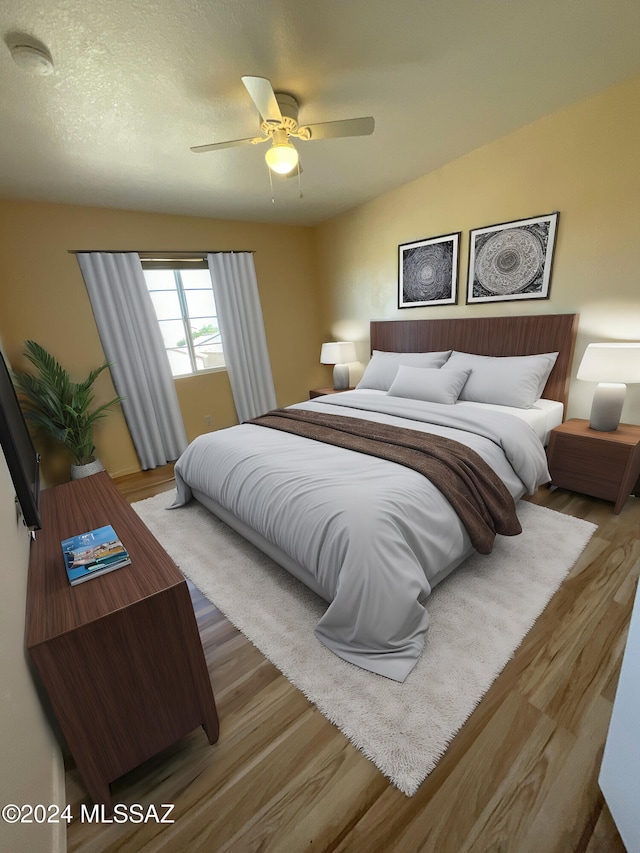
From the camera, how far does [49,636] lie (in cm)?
89

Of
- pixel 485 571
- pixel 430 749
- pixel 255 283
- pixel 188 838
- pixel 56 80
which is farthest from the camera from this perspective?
pixel 255 283

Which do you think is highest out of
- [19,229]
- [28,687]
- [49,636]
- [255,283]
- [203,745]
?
[19,229]

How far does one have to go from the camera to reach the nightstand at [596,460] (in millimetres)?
2172

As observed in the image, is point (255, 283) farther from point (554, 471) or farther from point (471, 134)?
point (554, 471)

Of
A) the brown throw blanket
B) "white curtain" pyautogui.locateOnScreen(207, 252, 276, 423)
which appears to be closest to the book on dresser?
the brown throw blanket

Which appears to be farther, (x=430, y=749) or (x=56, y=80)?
(x=56, y=80)

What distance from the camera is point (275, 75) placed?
171 cm

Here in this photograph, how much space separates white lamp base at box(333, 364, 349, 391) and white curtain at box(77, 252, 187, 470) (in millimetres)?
1871

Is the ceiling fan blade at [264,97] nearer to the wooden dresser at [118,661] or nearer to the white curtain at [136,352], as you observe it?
the wooden dresser at [118,661]

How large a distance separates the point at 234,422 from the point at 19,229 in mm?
2622

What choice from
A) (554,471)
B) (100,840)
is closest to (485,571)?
(554,471)

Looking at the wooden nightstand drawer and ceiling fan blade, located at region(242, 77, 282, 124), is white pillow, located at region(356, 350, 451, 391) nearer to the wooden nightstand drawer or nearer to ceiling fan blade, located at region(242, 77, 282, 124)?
the wooden nightstand drawer

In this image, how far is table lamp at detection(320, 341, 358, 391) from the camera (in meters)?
4.17

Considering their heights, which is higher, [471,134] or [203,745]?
[471,134]
